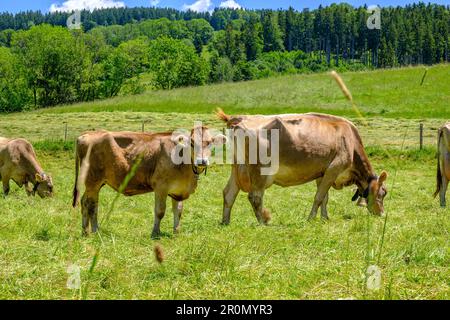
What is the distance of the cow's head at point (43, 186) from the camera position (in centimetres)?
1455

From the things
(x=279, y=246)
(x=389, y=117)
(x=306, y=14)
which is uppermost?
(x=306, y=14)

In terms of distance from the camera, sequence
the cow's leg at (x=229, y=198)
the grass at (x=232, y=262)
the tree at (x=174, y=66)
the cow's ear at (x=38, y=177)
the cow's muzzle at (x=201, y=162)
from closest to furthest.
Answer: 1. the grass at (x=232, y=262)
2. the cow's muzzle at (x=201, y=162)
3. the cow's leg at (x=229, y=198)
4. the cow's ear at (x=38, y=177)
5. the tree at (x=174, y=66)

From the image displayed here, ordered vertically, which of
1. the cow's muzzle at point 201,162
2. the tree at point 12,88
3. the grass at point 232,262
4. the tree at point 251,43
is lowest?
the tree at point 12,88

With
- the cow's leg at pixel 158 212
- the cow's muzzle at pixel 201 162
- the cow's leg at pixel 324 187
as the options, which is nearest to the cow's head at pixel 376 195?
the cow's leg at pixel 324 187

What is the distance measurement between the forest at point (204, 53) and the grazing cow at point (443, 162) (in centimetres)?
7013

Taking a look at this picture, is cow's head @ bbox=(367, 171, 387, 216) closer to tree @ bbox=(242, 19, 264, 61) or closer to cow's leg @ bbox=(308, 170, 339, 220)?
cow's leg @ bbox=(308, 170, 339, 220)

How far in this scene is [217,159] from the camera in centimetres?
2273

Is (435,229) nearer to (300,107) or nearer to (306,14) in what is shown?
(300,107)

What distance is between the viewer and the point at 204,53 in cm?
16175

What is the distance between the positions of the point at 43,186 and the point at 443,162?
33.8 feet

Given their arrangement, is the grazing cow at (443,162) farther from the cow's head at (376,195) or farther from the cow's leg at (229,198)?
the cow's leg at (229,198)

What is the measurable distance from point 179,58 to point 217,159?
76.2 meters

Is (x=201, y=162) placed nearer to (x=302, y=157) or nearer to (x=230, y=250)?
(x=302, y=157)

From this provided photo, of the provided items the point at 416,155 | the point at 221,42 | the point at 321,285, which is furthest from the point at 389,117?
the point at 221,42
